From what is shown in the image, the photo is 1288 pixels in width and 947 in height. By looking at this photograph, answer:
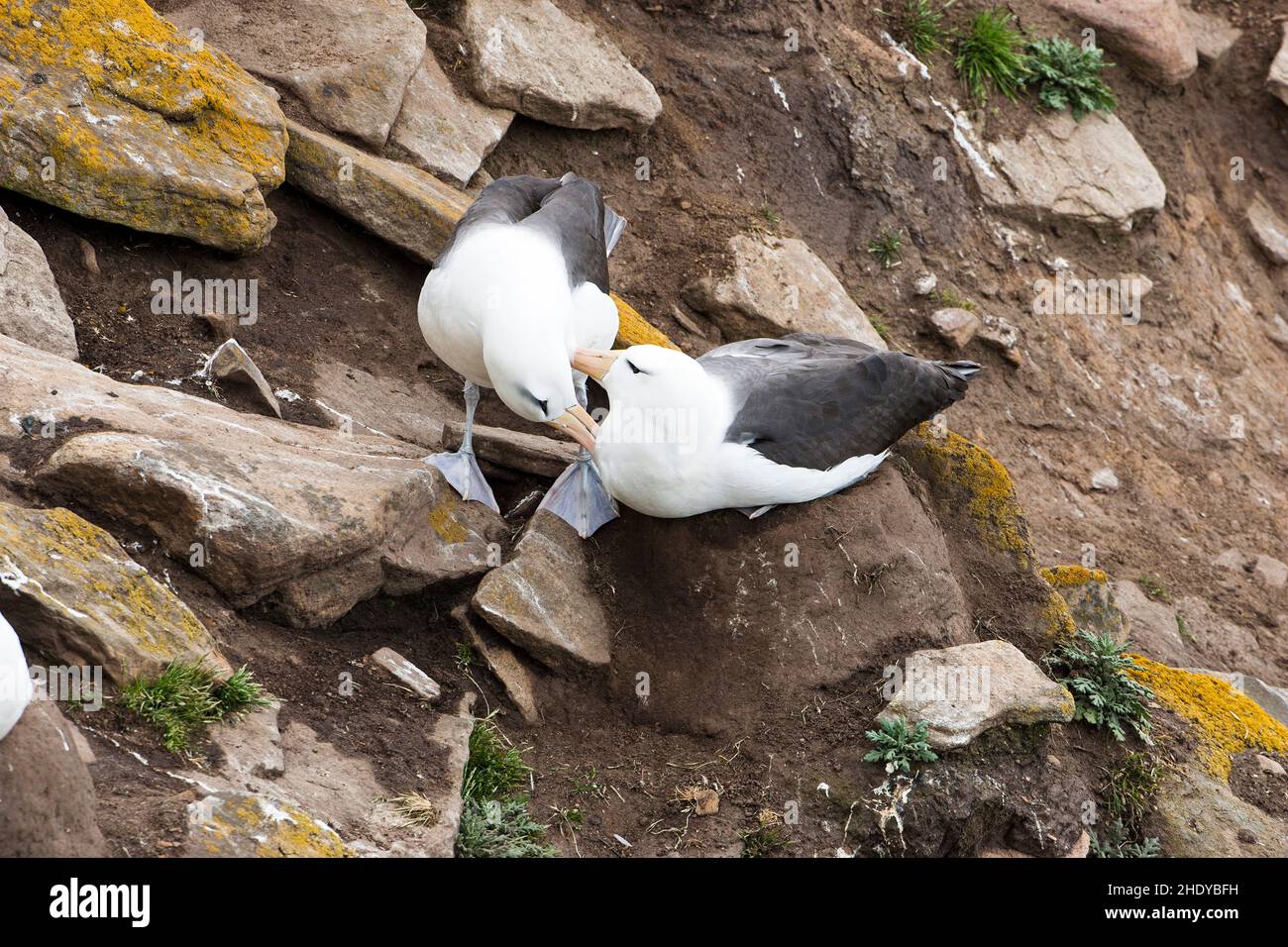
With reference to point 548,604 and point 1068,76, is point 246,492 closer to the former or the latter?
point 548,604

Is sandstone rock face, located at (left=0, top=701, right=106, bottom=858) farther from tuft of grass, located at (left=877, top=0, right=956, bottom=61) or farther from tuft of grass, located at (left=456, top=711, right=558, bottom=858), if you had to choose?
tuft of grass, located at (left=877, top=0, right=956, bottom=61)

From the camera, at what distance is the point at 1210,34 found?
13.4 m

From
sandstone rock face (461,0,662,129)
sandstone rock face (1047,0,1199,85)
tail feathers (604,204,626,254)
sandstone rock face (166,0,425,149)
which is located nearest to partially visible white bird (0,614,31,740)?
tail feathers (604,204,626,254)

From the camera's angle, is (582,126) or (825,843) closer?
(825,843)

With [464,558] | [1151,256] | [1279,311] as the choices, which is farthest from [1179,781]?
[1279,311]

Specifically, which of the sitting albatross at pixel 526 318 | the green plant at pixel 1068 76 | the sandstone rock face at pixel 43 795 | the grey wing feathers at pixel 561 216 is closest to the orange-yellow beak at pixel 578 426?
the sitting albatross at pixel 526 318

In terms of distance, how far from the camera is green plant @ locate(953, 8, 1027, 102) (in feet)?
39.6

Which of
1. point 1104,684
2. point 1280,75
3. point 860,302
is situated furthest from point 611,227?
point 1280,75

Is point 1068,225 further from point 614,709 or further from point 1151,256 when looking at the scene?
point 614,709

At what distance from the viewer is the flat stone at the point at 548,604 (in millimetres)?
6289

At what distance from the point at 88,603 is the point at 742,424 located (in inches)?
123

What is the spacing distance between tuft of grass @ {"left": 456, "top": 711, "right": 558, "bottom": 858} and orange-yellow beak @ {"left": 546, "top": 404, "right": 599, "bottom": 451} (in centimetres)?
143

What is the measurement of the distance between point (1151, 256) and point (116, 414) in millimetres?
9779

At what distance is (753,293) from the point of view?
389 inches
